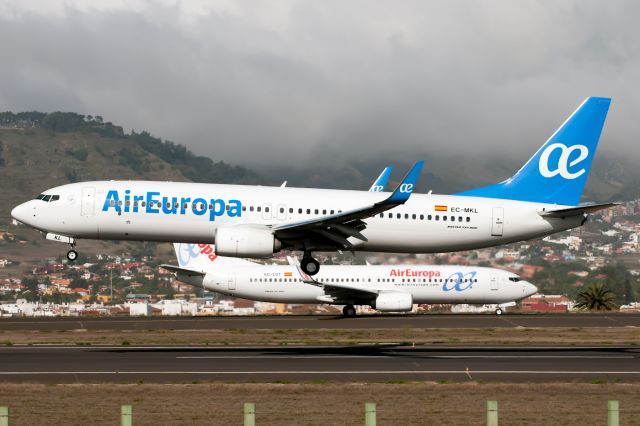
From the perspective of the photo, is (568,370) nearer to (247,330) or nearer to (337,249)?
(337,249)

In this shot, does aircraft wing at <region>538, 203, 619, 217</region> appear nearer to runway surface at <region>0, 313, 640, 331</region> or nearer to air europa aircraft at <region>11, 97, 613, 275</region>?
air europa aircraft at <region>11, 97, 613, 275</region>

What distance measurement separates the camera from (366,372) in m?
35.4

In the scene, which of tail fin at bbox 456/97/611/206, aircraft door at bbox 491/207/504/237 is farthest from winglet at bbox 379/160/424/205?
aircraft door at bbox 491/207/504/237

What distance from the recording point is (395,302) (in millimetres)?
77125

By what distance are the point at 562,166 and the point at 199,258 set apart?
138 feet

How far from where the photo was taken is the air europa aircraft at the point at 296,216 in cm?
4509

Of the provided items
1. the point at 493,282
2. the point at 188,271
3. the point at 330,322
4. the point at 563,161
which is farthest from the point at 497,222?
the point at 188,271

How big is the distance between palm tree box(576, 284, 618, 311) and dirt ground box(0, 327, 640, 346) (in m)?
34.3

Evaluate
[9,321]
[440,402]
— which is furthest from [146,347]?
[9,321]

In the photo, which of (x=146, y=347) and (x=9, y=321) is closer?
(x=146, y=347)

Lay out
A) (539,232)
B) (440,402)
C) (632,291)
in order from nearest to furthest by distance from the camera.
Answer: (440,402) → (539,232) → (632,291)

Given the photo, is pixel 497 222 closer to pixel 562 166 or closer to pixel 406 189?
pixel 562 166

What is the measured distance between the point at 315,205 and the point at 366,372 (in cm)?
1272

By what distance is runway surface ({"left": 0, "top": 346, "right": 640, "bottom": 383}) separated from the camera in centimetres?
3412
